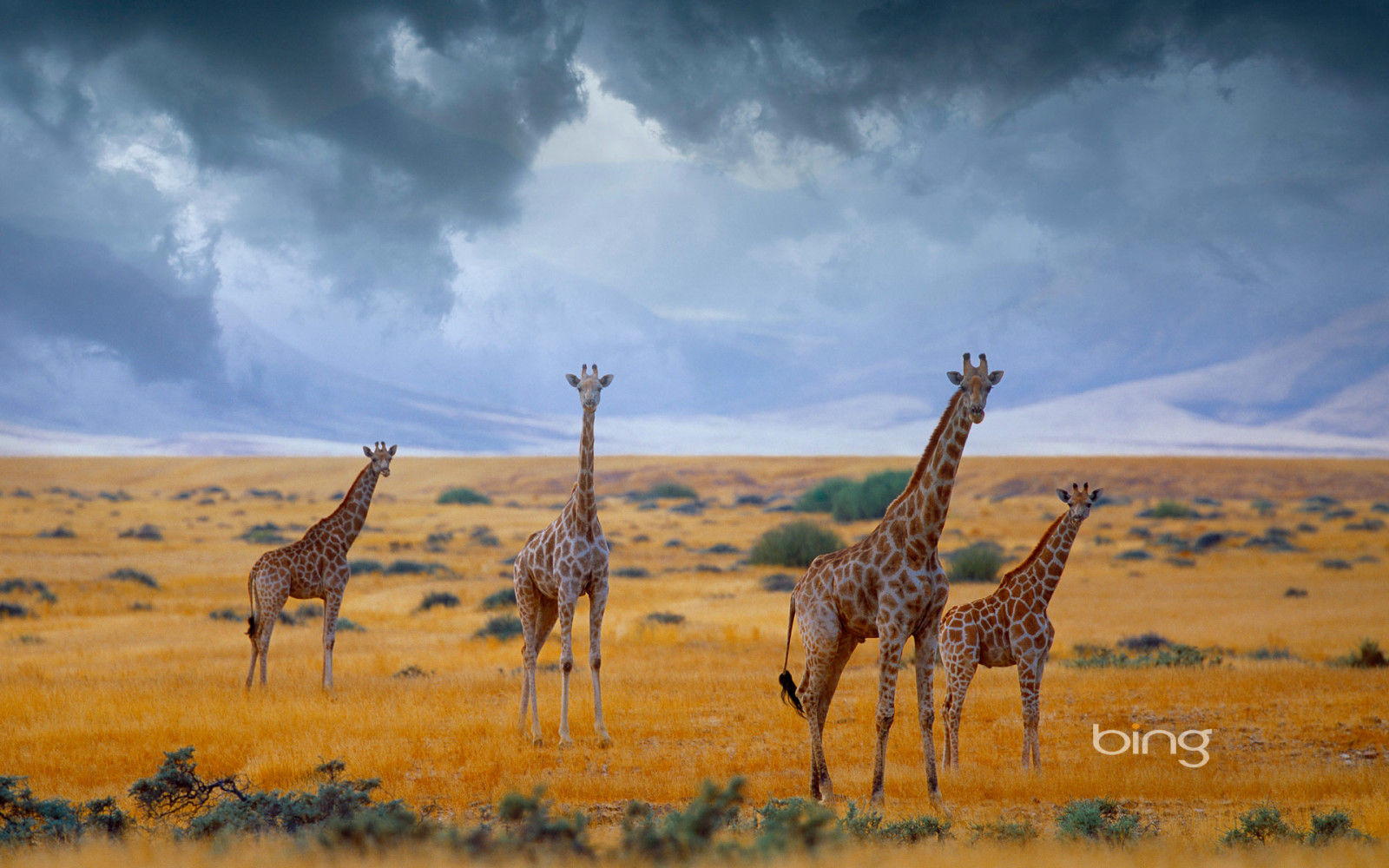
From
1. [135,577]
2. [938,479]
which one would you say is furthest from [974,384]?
[135,577]

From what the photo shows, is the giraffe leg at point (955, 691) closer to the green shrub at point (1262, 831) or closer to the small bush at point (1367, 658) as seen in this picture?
the green shrub at point (1262, 831)

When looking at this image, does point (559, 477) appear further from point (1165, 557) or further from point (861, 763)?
point (861, 763)

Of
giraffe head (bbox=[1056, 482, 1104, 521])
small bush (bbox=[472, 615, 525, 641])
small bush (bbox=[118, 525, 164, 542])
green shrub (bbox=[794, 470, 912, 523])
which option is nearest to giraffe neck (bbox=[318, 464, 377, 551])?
small bush (bbox=[472, 615, 525, 641])

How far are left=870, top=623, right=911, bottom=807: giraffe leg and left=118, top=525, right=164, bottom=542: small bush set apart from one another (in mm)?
46056

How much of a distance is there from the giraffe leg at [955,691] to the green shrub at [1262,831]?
3.12 meters

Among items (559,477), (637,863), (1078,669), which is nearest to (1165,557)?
(1078,669)

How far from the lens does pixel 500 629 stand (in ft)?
72.1

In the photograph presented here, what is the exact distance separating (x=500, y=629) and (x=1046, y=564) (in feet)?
46.4

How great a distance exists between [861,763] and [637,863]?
6.27 meters

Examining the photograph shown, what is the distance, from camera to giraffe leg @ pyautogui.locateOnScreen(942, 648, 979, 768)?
33.8 ft

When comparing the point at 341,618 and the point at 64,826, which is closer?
the point at 64,826

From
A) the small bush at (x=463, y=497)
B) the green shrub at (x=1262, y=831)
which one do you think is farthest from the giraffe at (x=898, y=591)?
the small bush at (x=463, y=497)

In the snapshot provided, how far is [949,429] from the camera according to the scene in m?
8.77

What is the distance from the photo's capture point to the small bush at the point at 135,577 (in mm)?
31112
